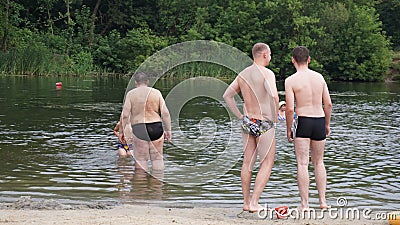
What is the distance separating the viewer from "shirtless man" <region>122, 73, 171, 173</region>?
396 inches

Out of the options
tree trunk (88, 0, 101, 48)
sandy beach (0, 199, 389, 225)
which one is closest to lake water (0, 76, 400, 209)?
sandy beach (0, 199, 389, 225)

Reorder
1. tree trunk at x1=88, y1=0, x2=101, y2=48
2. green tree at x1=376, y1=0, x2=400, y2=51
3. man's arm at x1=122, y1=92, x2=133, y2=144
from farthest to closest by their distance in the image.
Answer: green tree at x1=376, y1=0, x2=400, y2=51 → tree trunk at x1=88, y1=0, x2=101, y2=48 → man's arm at x1=122, y1=92, x2=133, y2=144

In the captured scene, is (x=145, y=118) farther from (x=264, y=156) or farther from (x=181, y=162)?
(x=264, y=156)

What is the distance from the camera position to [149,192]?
956cm

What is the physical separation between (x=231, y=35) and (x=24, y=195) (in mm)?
49231

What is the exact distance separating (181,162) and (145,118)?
8.23ft

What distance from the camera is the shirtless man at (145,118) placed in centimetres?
1007

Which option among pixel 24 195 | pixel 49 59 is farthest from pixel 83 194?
pixel 49 59

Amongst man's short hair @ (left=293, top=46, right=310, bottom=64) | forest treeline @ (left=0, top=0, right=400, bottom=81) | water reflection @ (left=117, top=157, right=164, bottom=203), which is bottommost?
water reflection @ (left=117, top=157, right=164, bottom=203)

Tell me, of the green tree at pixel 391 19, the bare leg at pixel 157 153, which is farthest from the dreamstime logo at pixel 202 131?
the green tree at pixel 391 19

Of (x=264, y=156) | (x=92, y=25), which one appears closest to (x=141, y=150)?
(x=264, y=156)
